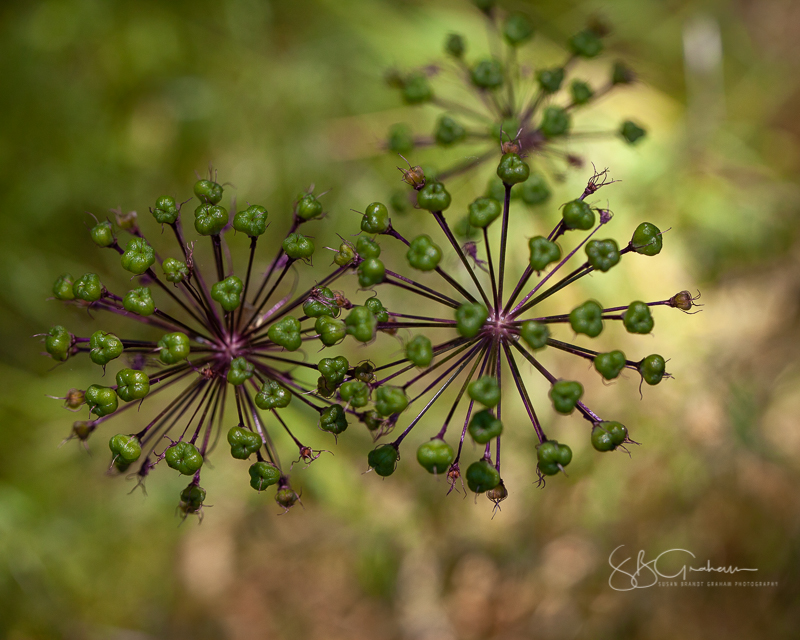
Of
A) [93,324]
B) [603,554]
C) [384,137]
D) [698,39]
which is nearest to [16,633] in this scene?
[93,324]

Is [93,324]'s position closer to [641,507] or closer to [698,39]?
[641,507]

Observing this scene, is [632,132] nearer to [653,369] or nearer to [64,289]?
[653,369]

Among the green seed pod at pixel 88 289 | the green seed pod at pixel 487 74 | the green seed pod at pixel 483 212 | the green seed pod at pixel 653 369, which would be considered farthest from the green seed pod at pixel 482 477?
the green seed pod at pixel 487 74

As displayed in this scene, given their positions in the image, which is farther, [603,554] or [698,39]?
[698,39]

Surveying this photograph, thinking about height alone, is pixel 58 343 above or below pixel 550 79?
below

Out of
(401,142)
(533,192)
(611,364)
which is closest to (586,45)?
(533,192)

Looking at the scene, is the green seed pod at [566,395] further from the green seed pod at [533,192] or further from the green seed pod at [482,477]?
the green seed pod at [533,192]

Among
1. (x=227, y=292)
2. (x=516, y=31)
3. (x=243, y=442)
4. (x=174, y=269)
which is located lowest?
(x=243, y=442)
